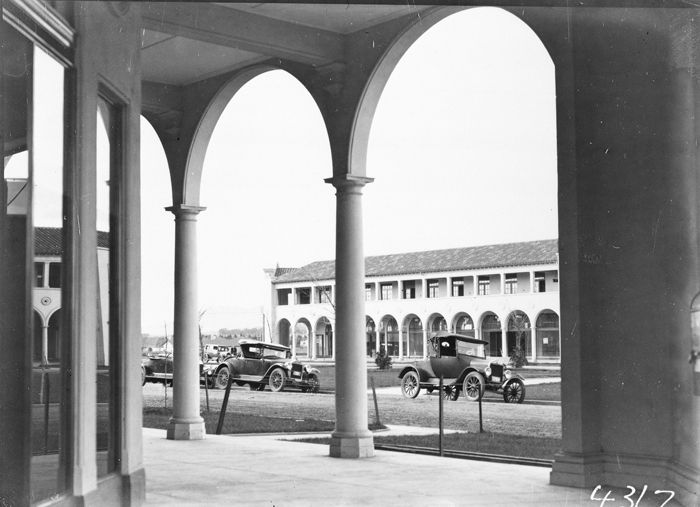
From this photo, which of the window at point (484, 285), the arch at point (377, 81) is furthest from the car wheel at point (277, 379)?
the arch at point (377, 81)

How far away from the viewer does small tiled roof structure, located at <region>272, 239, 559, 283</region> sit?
92.8 ft

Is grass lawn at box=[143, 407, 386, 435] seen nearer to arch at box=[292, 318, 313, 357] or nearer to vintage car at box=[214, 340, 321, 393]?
vintage car at box=[214, 340, 321, 393]

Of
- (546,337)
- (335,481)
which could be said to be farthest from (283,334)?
(335,481)

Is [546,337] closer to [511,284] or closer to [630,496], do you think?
[511,284]

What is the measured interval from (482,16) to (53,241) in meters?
12.5

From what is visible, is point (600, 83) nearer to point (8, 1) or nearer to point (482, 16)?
point (8, 1)

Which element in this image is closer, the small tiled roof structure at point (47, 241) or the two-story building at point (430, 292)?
the small tiled roof structure at point (47, 241)

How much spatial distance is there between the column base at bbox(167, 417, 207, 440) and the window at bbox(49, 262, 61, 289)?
7.23m

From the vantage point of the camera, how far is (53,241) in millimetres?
6039

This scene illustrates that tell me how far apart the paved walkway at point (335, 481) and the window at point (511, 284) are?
75.8ft

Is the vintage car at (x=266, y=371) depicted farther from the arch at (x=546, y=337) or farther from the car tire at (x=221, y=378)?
the arch at (x=546, y=337)

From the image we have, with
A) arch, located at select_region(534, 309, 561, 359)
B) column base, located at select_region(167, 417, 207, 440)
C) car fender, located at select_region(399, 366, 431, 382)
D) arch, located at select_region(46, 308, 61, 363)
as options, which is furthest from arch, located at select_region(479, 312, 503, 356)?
arch, located at select_region(46, 308, 61, 363)

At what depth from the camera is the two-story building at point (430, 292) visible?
2972cm

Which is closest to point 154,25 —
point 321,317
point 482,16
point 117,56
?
point 117,56
